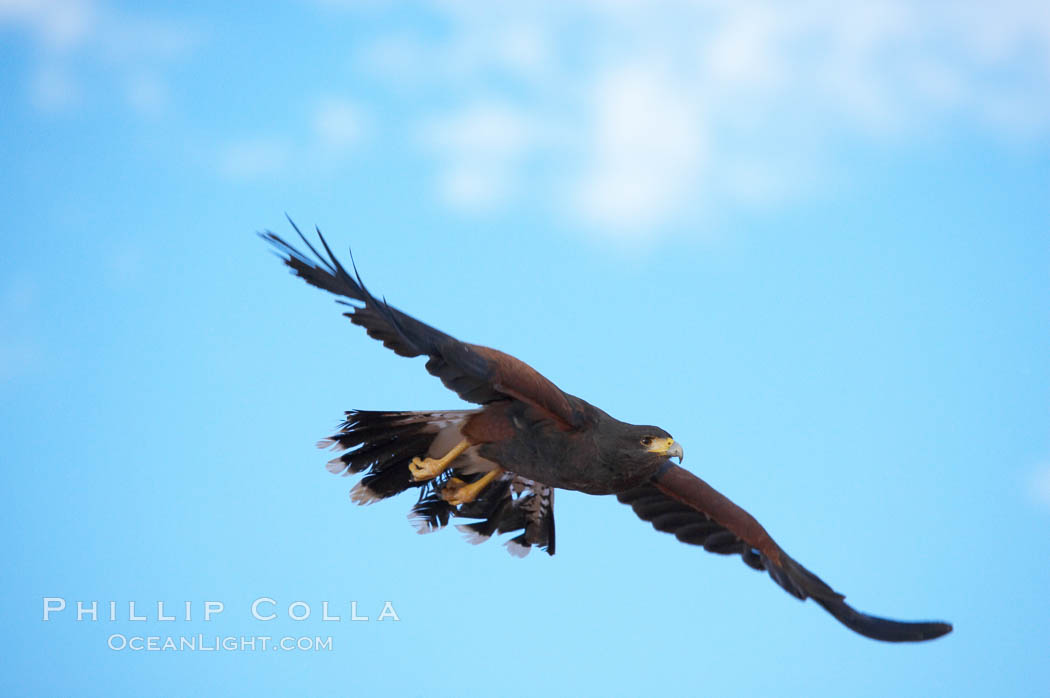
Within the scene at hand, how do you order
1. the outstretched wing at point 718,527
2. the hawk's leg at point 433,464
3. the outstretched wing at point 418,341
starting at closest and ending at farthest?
1. the outstretched wing at point 418,341
2. the hawk's leg at point 433,464
3. the outstretched wing at point 718,527

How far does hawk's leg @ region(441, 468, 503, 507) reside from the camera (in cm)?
868

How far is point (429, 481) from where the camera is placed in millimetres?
8734

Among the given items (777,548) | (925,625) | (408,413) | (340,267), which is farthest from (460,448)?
(925,625)

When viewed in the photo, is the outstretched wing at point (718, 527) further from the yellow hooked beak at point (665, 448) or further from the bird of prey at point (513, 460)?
the yellow hooked beak at point (665, 448)

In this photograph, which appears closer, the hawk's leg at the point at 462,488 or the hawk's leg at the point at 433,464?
the hawk's leg at the point at 433,464

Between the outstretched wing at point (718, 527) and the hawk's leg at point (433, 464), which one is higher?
the hawk's leg at point (433, 464)

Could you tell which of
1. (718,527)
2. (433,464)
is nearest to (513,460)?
(433,464)

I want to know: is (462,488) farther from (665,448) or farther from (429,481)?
(665,448)

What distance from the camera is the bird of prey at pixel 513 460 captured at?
6.98 meters

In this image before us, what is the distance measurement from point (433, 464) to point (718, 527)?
2.16m

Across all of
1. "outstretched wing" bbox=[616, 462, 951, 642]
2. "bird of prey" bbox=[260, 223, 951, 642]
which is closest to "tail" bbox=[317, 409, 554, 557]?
"bird of prey" bbox=[260, 223, 951, 642]

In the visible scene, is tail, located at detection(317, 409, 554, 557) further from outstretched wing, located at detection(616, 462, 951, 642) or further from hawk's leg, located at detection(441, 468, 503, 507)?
outstretched wing, located at detection(616, 462, 951, 642)

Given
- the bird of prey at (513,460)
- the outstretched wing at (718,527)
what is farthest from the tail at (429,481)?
the outstretched wing at (718,527)

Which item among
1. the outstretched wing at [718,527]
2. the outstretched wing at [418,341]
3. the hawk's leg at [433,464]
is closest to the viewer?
the outstretched wing at [418,341]
